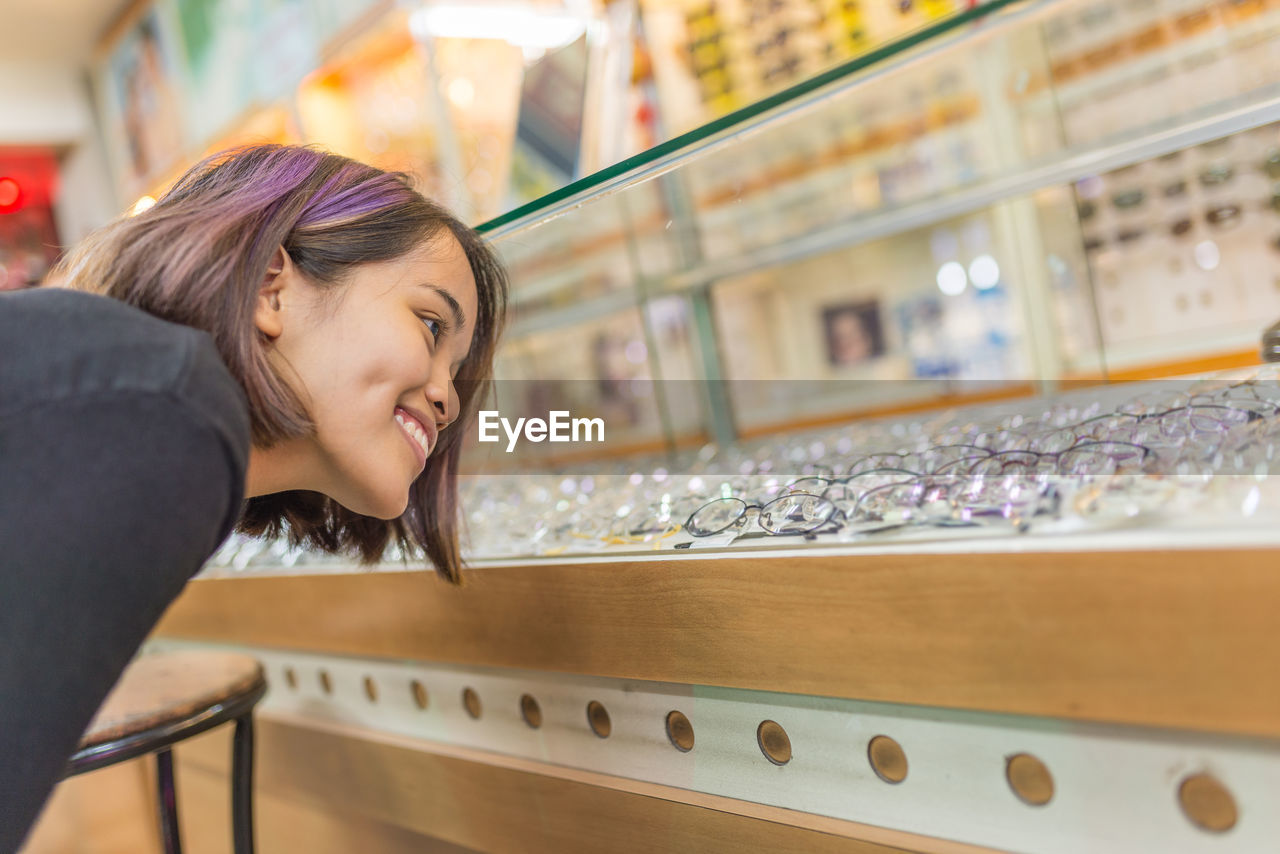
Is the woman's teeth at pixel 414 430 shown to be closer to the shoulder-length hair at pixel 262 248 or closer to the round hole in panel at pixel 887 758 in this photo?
the shoulder-length hair at pixel 262 248

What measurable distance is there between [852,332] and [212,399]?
8.84ft

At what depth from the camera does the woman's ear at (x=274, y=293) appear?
717mm

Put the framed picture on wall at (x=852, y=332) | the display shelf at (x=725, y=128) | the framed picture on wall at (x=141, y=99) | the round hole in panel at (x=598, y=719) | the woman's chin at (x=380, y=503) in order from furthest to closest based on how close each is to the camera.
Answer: the framed picture on wall at (x=141, y=99) < the framed picture on wall at (x=852, y=332) < the round hole in panel at (x=598, y=719) < the woman's chin at (x=380, y=503) < the display shelf at (x=725, y=128)

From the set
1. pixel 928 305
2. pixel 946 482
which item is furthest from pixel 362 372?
pixel 928 305

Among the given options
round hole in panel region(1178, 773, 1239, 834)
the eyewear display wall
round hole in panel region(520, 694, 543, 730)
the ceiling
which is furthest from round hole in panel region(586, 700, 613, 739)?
the ceiling

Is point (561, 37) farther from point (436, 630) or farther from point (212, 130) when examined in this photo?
point (436, 630)

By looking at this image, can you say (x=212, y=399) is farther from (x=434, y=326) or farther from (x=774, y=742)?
(x=774, y=742)

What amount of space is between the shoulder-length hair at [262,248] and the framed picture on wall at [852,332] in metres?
2.23

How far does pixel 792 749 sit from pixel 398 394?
0.40 m

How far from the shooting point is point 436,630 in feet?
3.33

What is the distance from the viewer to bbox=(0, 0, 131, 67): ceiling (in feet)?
12.9

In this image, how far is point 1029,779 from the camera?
581 millimetres

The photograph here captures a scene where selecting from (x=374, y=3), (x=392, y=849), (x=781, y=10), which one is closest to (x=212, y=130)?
(x=374, y=3)

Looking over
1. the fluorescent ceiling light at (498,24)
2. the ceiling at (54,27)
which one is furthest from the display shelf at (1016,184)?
the ceiling at (54,27)
